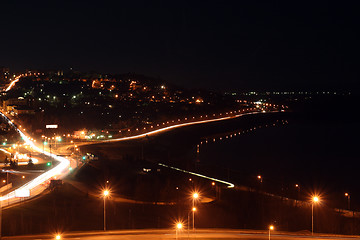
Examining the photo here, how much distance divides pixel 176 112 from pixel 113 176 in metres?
27.9

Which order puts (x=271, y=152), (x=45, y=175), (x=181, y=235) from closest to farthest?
(x=181, y=235) → (x=45, y=175) → (x=271, y=152)

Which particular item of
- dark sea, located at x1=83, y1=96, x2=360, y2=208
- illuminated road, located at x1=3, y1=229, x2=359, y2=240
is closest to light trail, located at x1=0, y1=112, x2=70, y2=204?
dark sea, located at x1=83, y1=96, x2=360, y2=208

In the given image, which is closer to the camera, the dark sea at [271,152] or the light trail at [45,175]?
the light trail at [45,175]

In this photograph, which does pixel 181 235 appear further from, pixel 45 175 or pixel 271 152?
pixel 271 152

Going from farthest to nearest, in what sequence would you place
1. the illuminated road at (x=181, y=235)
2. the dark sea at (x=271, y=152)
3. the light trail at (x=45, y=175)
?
the dark sea at (x=271, y=152), the light trail at (x=45, y=175), the illuminated road at (x=181, y=235)

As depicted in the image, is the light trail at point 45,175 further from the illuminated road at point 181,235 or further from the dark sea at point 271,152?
the illuminated road at point 181,235

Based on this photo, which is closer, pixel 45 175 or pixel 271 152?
pixel 45 175

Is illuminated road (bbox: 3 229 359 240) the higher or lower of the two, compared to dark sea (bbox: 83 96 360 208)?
lower

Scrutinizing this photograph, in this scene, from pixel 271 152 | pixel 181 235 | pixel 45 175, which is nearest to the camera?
pixel 181 235

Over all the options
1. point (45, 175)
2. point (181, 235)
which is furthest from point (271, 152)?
point (181, 235)

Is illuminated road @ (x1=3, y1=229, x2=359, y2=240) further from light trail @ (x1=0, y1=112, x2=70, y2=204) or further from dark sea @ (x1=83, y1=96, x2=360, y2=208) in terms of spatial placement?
dark sea @ (x1=83, y1=96, x2=360, y2=208)

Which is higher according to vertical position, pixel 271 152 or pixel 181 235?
pixel 271 152

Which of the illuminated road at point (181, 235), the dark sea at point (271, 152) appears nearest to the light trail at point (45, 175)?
the dark sea at point (271, 152)

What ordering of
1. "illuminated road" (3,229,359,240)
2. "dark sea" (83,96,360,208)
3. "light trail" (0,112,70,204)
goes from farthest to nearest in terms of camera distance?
"dark sea" (83,96,360,208)
"light trail" (0,112,70,204)
"illuminated road" (3,229,359,240)
